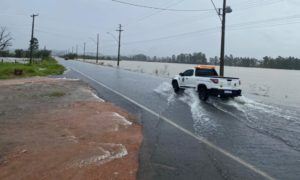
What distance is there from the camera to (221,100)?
66.0 ft

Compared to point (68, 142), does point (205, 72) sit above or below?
above

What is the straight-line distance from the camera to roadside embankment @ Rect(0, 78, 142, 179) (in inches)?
269

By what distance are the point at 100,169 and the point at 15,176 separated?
139 centimetres

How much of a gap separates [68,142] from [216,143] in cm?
342

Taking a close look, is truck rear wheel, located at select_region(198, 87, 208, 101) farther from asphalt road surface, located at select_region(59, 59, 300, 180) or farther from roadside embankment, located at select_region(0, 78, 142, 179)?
roadside embankment, located at select_region(0, 78, 142, 179)

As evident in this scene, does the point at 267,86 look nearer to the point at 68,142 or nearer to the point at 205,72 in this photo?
the point at 205,72

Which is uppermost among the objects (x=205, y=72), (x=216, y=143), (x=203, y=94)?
(x=205, y=72)

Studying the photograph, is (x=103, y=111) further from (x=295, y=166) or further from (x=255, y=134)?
(x=295, y=166)

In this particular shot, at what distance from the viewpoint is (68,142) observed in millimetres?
8938

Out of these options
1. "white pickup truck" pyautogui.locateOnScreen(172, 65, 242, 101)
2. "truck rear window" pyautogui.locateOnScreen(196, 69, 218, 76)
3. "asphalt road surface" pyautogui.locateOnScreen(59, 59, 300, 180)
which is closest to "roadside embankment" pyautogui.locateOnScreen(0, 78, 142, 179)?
"asphalt road surface" pyautogui.locateOnScreen(59, 59, 300, 180)

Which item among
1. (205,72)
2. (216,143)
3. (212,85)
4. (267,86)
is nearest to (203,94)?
(212,85)

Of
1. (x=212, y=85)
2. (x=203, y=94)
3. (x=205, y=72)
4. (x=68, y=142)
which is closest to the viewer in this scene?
(x=68, y=142)

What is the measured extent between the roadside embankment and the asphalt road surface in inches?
17.6

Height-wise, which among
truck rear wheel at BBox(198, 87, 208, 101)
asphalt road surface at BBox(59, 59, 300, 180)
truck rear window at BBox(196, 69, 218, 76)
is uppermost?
truck rear window at BBox(196, 69, 218, 76)
